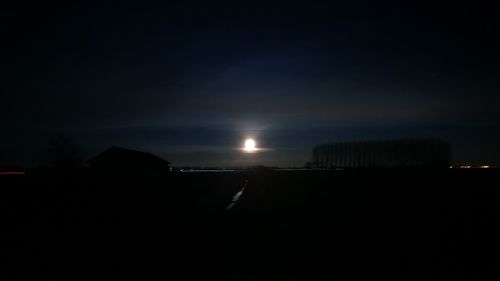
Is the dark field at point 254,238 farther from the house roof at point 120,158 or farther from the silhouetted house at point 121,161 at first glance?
the house roof at point 120,158

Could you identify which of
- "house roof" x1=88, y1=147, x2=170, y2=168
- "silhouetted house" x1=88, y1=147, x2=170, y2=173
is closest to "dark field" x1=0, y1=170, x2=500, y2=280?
"silhouetted house" x1=88, y1=147, x2=170, y2=173

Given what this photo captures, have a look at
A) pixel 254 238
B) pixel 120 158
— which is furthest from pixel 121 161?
pixel 254 238

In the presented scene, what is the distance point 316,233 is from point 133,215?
32.6 feet

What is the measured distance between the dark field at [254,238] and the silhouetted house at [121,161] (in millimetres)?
33381

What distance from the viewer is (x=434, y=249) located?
12.4 meters

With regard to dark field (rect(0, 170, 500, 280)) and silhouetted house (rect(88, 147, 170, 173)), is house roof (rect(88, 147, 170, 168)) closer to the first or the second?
silhouetted house (rect(88, 147, 170, 173))

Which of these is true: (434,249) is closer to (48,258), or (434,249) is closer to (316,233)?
(316,233)

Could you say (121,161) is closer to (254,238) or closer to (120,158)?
(120,158)

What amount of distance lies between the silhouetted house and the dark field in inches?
1314

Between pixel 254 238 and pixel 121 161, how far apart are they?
49279 mm

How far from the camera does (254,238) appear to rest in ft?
47.0

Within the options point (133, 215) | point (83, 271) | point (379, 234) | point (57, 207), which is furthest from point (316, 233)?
point (57, 207)

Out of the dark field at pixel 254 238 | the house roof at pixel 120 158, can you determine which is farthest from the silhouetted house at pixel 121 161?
the dark field at pixel 254 238

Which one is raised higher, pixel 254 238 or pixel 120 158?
pixel 120 158
